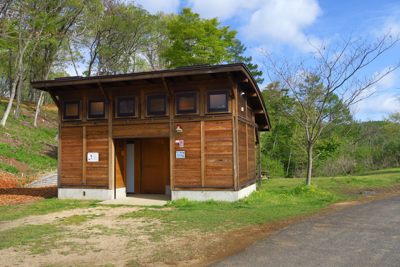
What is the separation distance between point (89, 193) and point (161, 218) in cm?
472

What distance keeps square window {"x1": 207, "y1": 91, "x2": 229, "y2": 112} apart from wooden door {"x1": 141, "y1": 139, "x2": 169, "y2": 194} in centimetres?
324

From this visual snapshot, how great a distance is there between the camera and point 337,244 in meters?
5.35

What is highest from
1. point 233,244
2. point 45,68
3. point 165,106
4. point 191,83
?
point 45,68

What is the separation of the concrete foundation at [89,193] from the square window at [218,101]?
4.86 m

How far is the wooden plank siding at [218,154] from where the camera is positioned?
1008 centimetres

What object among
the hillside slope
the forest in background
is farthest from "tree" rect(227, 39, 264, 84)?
the hillside slope

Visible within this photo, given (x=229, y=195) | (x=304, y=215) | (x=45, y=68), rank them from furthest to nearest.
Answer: (x=45, y=68) < (x=229, y=195) < (x=304, y=215)

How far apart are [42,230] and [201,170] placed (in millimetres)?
5102

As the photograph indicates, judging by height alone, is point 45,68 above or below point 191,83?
above

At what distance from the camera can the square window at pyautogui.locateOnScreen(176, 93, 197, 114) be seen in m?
10.5

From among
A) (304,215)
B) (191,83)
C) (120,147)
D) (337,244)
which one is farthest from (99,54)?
(337,244)

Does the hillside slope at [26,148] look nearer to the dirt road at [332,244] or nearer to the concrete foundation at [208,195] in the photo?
the concrete foundation at [208,195]

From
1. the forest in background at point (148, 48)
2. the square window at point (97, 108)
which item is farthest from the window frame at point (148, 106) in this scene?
the forest in background at point (148, 48)

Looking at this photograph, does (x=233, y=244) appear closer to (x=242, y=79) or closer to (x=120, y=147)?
(x=242, y=79)
